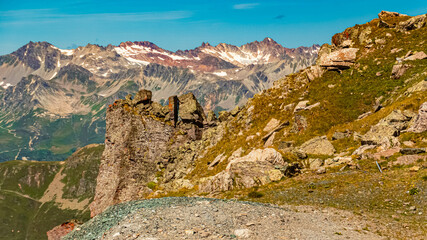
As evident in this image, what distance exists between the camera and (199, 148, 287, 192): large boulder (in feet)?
85.9

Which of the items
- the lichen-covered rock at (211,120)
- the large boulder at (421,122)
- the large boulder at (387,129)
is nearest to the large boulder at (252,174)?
the large boulder at (387,129)

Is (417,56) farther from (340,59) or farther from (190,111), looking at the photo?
(190,111)

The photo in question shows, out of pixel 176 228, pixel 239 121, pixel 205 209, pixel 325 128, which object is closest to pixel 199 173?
pixel 239 121

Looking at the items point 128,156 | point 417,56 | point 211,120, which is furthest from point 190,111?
point 417,56

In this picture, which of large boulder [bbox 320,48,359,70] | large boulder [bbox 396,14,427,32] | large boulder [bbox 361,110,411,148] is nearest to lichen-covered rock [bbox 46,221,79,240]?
large boulder [bbox 361,110,411,148]

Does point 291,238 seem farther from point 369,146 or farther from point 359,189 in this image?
point 369,146

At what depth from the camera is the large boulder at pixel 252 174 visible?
85.9 feet

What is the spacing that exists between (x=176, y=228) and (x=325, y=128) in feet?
91.9

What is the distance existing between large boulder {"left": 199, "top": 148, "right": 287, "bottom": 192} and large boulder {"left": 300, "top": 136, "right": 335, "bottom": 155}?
483cm

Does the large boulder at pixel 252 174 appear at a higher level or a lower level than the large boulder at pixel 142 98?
lower

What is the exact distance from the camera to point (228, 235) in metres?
14.1

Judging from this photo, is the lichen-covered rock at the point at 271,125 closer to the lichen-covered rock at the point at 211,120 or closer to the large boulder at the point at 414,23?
the lichen-covered rock at the point at 211,120

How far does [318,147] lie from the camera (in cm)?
3038

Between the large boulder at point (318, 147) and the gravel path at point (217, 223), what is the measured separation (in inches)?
480
